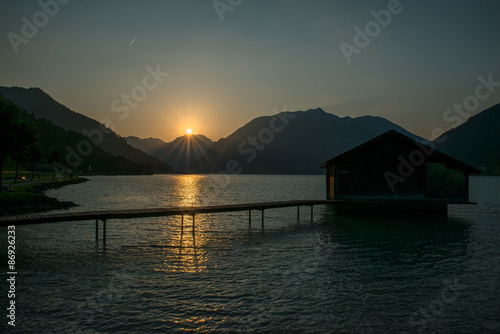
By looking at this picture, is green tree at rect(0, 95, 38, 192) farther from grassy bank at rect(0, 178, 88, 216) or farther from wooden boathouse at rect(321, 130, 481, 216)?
wooden boathouse at rect(321, 130, 481, 216)

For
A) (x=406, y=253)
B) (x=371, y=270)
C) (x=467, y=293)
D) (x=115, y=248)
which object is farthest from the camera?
(x=115, y=248)

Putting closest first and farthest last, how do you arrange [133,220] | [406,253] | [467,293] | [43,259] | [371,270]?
[467,293] → [371,270] → [43,259] → [406,253] → [133,220]

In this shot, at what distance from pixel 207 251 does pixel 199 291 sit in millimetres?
7008

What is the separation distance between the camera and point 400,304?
10.7 meters

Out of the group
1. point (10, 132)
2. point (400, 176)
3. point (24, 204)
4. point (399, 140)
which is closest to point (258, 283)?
point (400, 176)

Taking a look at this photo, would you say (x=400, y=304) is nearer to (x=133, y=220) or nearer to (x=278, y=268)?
(x=278, y=268)

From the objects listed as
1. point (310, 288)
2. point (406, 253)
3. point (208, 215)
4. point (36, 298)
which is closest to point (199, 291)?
point (310, 288)

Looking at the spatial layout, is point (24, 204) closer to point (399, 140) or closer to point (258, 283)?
point (258, 283)
